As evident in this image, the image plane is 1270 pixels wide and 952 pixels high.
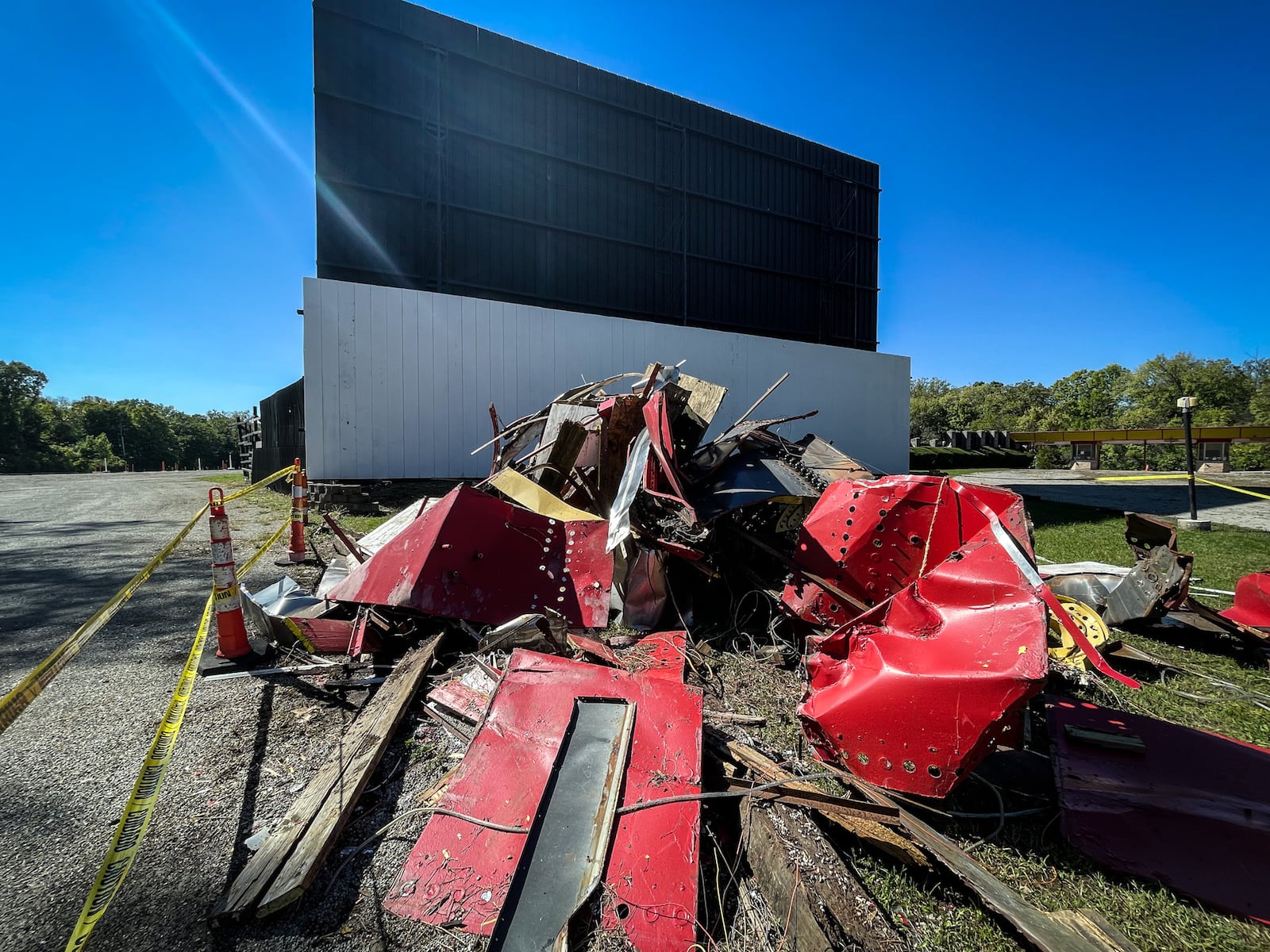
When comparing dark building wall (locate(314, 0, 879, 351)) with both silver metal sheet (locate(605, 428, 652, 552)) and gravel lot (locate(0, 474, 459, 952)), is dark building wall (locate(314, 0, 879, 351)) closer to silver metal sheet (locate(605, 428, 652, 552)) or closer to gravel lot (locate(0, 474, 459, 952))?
silver metal sheet (locate(605, 428, 652, 552))

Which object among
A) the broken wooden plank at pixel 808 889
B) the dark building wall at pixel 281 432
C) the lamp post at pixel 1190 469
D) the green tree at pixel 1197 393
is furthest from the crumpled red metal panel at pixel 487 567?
the green tree at pixel 1197 393

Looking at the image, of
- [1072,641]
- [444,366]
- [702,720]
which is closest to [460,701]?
[702,720]

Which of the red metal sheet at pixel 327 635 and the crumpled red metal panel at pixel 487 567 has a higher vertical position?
the crumpled red metal panel at pixel 487 567

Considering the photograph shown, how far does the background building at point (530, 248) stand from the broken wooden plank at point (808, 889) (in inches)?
371

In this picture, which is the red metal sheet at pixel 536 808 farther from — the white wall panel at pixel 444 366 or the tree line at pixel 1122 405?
the tree line at pixel 1122 405

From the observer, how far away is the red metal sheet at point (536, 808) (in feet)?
4.99

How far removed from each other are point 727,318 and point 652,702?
15.4m

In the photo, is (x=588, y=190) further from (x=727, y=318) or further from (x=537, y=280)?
(x=727, y=318)

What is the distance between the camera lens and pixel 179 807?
6.52 ft

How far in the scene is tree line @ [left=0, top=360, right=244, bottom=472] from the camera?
3903 cm

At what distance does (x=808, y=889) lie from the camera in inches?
60.9

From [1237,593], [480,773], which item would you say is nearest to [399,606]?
[480,773]

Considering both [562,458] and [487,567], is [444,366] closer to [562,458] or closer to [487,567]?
[562,458]

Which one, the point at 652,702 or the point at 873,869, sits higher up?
the point at 652,702
